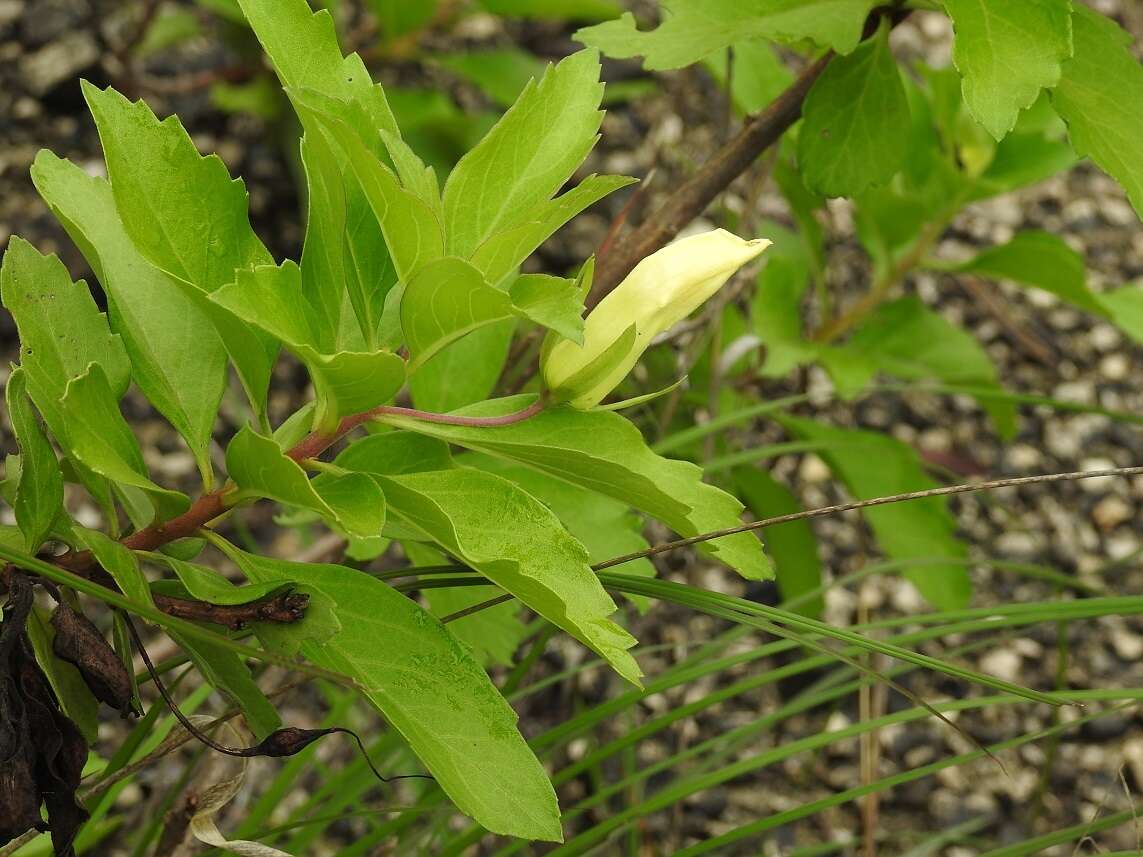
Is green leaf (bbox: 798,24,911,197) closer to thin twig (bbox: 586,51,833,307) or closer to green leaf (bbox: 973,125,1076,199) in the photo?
thin twig (bbox: 586,51,833,307)

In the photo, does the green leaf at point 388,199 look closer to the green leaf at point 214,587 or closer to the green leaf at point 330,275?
the green leaf at point 330,275

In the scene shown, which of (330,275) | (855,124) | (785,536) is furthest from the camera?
(785,536)

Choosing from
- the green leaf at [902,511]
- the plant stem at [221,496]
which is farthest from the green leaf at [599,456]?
the green leaf at [902,511]

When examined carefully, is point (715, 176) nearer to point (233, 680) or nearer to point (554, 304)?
point (554, 304)

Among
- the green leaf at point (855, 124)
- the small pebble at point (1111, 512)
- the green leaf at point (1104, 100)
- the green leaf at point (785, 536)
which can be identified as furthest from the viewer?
the small pebble at point (1111, 512)

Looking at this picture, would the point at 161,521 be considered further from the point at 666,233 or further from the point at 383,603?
the point at 666,233

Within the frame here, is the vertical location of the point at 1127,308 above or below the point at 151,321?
below

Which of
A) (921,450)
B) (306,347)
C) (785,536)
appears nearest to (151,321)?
(306,347)
